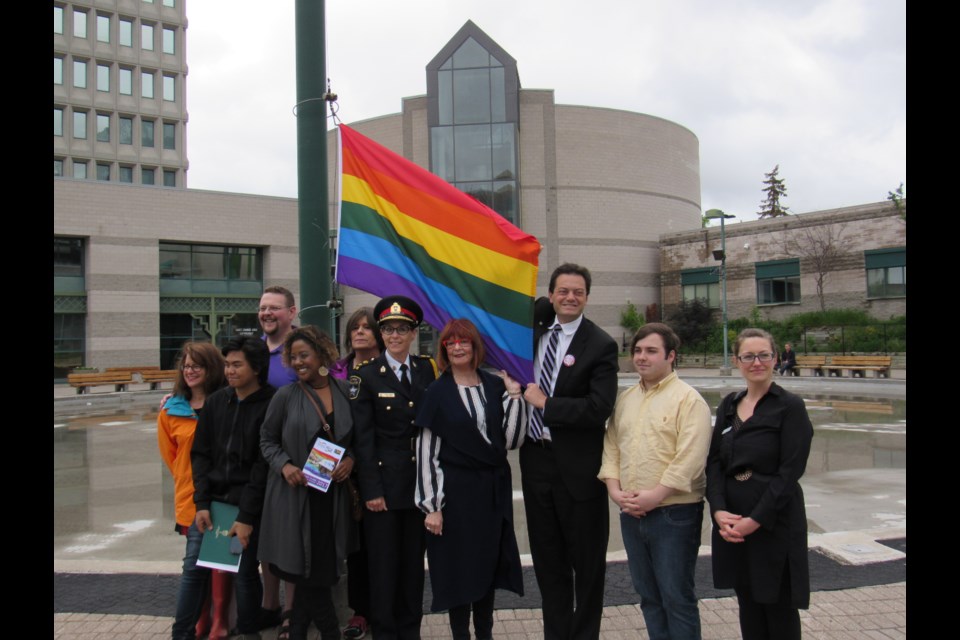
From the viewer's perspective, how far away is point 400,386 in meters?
4.07

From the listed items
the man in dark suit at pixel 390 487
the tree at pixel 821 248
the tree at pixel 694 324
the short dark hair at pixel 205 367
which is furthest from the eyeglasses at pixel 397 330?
the tree at pixel 821 248

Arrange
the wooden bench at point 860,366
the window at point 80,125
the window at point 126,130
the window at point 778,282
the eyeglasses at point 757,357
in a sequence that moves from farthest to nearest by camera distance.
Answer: the window at point 126,130 < the window at point 80,125 < the window at point 778,282 < the wooden bench at point 860,366 < the eyeglasses at point 757,357

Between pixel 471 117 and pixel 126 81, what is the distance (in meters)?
36.3

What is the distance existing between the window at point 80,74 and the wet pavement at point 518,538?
5169 centimetres

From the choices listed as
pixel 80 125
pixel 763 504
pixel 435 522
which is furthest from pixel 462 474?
pixel 80 125

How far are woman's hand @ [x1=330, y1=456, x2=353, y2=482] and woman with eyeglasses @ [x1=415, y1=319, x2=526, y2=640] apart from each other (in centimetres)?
41

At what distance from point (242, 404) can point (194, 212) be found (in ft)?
108

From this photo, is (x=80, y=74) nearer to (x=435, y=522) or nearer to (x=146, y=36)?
(x=146, y=36)

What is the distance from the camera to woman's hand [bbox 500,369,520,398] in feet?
Result: 13.2

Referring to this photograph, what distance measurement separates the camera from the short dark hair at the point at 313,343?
159 inches

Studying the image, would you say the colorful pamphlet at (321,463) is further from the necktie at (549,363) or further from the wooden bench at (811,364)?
the wooden bench at (811,364)

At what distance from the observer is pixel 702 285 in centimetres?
3888

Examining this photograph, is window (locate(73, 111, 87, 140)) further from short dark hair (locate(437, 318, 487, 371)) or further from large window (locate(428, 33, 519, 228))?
short dark hair (locate(437, 318, 487, 371))

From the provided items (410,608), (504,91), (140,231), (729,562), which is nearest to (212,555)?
(410,608)
